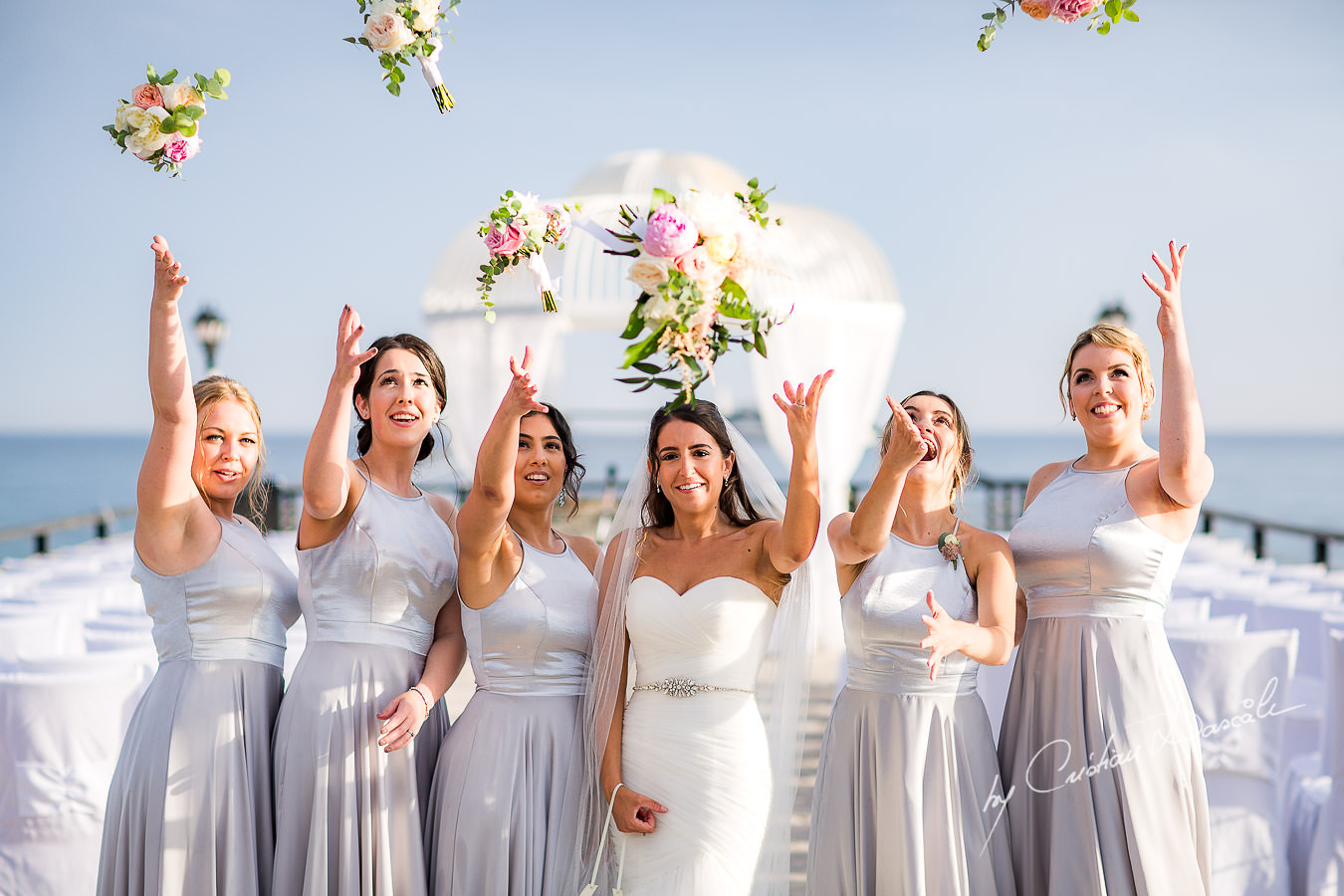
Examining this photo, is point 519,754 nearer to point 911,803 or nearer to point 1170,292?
point 911,803

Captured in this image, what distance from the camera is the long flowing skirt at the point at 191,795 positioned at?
2717 millimetres

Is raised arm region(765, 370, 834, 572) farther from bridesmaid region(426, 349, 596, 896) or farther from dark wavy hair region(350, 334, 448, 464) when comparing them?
dark wavy hair region(350, 334, 448, 464)

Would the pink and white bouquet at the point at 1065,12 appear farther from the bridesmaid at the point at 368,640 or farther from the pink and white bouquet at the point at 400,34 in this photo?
Result: the bridesmaid at the point at 368,640

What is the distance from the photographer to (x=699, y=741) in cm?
286

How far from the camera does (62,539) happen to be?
39.5 m

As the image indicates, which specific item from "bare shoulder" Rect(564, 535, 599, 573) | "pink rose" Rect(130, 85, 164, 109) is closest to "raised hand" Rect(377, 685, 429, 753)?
"bare shoulder" Rect(564, 535, 599, 573)

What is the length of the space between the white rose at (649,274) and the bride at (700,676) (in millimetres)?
627

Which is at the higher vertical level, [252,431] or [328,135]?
[328,135]

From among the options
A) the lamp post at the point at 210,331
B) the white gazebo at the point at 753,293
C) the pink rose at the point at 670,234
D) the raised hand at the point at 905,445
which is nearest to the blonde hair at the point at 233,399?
the pink rose at the point at 670,234

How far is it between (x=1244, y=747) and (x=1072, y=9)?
114 inches

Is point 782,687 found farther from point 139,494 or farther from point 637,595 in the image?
point 139,494

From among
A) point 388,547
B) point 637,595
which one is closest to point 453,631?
point 388,547

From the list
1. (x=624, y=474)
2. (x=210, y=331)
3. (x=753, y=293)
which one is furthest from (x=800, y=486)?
(x=624, y=474)

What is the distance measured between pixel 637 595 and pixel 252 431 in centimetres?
134
